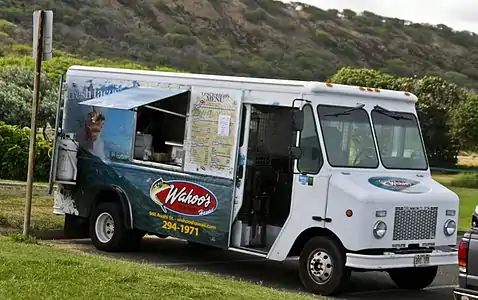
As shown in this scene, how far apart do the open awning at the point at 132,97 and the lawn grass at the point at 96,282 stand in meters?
3.41

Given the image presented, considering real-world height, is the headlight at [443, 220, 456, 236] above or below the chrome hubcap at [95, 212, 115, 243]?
above

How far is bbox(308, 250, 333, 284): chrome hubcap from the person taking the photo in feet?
38.7

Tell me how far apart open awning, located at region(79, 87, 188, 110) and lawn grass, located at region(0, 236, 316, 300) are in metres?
3.41

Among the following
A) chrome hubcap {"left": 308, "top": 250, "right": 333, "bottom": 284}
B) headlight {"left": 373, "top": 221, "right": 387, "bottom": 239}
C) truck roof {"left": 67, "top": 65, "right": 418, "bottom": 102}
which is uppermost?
truck roof {"left": 67, "top": 65, "right": 418, "bottom": 102}

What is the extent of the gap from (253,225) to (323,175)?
144cm

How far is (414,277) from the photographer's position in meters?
12.9

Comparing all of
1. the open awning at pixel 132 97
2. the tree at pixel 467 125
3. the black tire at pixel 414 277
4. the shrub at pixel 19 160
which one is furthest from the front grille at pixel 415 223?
the tree at pixel 467 125

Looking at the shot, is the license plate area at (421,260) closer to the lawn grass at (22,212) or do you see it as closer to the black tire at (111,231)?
the black tire at (111,231)

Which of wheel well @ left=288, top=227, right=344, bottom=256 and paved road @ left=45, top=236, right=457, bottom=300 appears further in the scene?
paved road @ left=45, top=236, right=457, bottom=300

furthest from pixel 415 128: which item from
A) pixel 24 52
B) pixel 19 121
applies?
pixel 24 52

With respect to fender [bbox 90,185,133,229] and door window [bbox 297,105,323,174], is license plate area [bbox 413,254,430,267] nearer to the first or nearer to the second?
door window [bbox 297,105,323,174]

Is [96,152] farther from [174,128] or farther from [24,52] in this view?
[24,52]

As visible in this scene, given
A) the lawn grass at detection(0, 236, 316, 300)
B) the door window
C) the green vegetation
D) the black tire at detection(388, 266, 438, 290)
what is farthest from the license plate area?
the green vegetation

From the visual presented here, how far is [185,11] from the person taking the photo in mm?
103438
